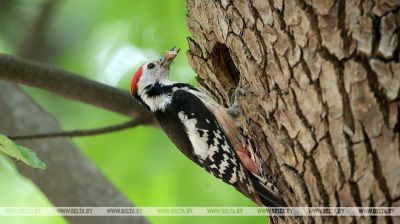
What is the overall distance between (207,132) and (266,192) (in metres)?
0.65

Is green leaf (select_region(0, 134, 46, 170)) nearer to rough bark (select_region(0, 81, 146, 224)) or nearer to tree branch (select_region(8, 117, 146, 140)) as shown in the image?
tree branch (select_region(8, 117, 146, 140))

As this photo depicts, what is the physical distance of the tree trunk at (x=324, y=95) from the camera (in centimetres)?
221

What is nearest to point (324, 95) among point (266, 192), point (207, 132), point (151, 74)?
point (266, 192)

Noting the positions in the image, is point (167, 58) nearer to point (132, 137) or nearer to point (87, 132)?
point (87, 132)

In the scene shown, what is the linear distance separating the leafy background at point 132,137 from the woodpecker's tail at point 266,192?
124cm

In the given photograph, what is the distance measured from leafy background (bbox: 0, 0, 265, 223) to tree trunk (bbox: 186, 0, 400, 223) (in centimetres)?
178

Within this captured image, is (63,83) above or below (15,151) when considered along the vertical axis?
below

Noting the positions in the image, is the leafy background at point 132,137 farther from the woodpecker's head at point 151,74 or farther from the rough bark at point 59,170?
the woodpecker's head at point 151,74

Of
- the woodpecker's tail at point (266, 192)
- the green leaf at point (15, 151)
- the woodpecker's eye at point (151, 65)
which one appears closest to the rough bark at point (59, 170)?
the woodpecker's eye at point (151, 65)

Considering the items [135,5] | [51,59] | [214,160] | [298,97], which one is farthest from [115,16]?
[298,97]

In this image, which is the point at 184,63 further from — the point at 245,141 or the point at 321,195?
the point at 321,195

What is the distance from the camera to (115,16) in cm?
491

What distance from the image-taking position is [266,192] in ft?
9.17

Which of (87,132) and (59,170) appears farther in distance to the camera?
(59,170)
